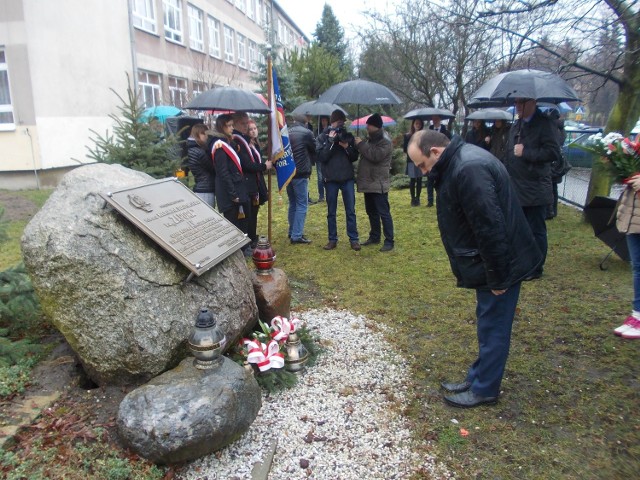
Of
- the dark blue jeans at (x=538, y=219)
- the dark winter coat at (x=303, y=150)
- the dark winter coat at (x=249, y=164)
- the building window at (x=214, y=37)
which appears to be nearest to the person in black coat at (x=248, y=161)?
the dark winter coat at (x=249, y=164)

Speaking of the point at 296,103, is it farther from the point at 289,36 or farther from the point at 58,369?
the point at 289,36

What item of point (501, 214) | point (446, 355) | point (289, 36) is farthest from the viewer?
point (289, 36)

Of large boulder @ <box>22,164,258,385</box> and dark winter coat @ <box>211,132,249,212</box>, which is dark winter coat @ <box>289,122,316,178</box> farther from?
large boulder @ <box>22,164,258,385</box>

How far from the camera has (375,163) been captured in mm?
7160

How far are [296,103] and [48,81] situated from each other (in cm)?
723

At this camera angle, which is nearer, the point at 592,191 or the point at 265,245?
the point at 265,245

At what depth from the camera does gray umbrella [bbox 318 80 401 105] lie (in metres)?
7.14

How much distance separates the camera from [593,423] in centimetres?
326

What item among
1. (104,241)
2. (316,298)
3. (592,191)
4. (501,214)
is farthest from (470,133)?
(104,241)

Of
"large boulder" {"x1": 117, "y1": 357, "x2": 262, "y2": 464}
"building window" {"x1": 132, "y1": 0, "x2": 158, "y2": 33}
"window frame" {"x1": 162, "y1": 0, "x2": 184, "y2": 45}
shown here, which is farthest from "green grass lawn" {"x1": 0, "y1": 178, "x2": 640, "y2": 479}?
"window frame" {"x1": 162, "y1": 0, "x2": 184, "y2": 45}

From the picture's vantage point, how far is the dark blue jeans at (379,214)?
7.38 meters

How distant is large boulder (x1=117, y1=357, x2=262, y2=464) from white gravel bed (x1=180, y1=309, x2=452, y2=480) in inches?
7.6

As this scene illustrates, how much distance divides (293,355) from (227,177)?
9.67 ft

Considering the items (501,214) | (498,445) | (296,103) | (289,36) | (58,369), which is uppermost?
(289,36)
